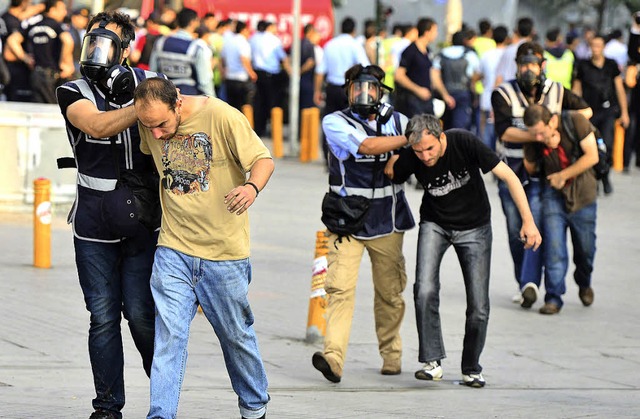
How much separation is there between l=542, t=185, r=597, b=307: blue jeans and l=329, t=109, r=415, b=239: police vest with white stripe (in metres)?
2.60

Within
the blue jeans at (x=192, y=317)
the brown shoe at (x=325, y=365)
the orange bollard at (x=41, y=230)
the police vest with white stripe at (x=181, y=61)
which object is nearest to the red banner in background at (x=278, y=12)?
the police vest with white stripe at (x=181, y=61)

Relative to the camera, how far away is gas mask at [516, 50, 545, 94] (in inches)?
403

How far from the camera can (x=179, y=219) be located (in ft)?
20.2

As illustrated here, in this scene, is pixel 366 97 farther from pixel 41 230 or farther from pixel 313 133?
pixel 313 133

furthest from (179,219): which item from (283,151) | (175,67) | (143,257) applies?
(283,151)

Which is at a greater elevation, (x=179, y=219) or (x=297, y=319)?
(x=179, y=219)

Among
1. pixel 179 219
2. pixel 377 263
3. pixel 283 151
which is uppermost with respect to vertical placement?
pixel 179 219

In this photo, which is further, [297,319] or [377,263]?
[297,319]

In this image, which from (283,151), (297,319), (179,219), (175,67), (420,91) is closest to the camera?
(179,219)

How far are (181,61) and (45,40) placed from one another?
4.63m

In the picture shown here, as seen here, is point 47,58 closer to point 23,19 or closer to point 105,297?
point 23,19

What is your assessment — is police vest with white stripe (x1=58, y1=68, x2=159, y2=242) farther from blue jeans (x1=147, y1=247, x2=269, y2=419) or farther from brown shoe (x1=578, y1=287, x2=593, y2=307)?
brown shoe (x1=578, y1=287, x2=593, y2=307)

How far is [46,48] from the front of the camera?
18.4 m

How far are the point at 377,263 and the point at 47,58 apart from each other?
36.8 ft
